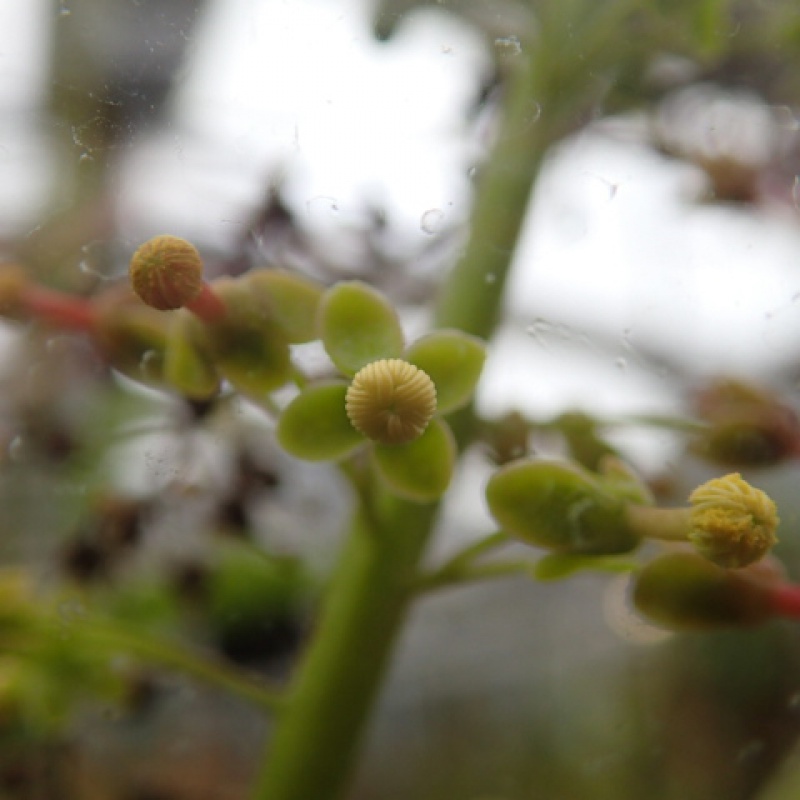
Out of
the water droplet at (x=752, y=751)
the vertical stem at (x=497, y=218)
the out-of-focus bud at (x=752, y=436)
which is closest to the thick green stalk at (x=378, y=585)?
the vertical stem at (x=497, y=218)

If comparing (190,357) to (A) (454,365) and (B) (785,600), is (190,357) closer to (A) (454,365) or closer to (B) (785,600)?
(A) (454,365)

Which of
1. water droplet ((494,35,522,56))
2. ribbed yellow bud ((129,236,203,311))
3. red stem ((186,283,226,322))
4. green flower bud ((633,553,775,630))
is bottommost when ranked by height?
green flower bud ((633,553,775,630))

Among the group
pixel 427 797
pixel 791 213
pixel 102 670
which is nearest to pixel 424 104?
pixel 791 213

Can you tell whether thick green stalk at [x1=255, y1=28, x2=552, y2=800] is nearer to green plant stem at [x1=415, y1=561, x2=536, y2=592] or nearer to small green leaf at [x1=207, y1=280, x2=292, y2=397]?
green plant stem at [x1=415, y1=561, x2=536, y2=592]

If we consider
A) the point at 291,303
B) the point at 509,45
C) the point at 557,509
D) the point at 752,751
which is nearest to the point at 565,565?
the point at 557,509

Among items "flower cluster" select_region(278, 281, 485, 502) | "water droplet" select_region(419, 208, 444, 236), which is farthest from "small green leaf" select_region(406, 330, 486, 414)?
"water droplet" select_region(419, 208, 444, 236)

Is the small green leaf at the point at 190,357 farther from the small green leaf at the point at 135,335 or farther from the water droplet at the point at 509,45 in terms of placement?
the water droplet at the point at 509,45

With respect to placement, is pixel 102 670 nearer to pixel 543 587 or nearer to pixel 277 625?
pixel 277 625
